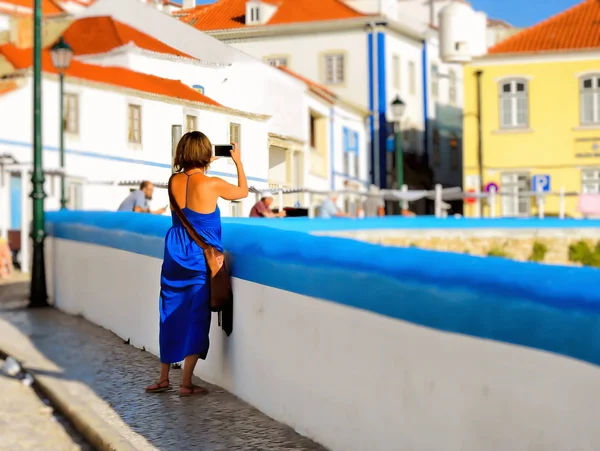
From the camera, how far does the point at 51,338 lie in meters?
11.3

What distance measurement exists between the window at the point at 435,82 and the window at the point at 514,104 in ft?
39.0

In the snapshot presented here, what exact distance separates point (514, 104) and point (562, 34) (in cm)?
361

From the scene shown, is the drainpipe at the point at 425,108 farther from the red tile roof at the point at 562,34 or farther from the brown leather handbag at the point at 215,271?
the brown leather handbag at the point at 215,271

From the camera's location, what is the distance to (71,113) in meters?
17.9

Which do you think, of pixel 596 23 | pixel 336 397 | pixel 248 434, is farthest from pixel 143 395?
pixel 596 23

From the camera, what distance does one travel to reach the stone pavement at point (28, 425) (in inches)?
276

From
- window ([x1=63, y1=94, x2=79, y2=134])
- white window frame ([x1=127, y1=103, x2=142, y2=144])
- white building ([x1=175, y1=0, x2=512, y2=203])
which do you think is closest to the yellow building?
white building ([x1=175, y1=0, x2=512, y2=203])

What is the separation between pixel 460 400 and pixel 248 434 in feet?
7.04

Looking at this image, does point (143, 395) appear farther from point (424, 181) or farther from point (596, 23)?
point (424, 181)

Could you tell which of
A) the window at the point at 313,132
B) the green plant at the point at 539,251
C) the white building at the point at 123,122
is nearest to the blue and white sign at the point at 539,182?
the green plant at the point at 539,251

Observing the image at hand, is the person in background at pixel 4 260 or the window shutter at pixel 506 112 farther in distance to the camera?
the window shutter at pixel 506 112

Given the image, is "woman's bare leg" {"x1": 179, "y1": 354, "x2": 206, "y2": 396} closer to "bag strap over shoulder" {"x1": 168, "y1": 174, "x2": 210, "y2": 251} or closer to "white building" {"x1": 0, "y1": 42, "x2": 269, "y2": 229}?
"bag strap over shoulder" {"x1": 168, "y1": 174, "x2": 210, "y2": 251}

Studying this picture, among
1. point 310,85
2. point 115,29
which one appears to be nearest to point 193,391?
point 115,29

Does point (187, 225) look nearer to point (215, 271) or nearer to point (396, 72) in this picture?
point (215, 271)
